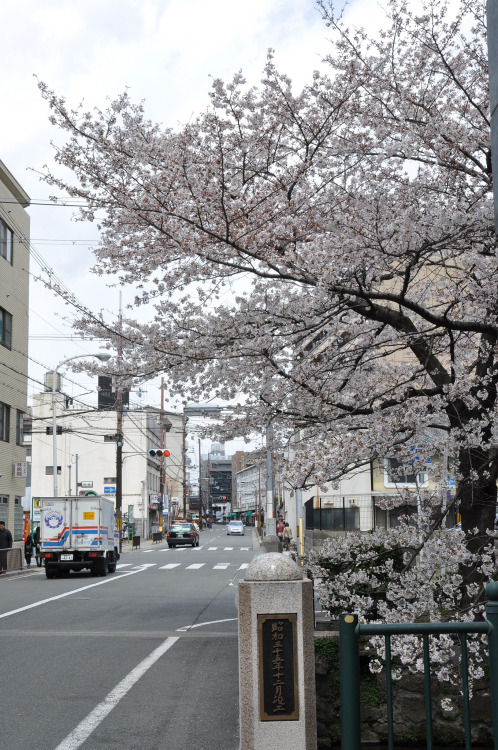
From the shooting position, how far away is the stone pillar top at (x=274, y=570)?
5605mm

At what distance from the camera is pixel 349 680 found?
4.00 metres

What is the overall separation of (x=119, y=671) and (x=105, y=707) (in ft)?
6.14

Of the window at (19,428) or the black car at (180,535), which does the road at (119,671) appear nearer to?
the window at (19,428)

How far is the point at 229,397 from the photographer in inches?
414

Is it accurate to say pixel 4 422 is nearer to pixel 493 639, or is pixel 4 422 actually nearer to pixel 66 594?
pixel 66 594

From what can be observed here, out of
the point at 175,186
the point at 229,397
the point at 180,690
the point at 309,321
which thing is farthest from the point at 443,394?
the point at 180,690

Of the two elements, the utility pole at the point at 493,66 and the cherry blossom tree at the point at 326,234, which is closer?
the utility pole at the point at 493,66

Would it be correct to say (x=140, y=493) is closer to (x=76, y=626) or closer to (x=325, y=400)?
(x=76, y=626)

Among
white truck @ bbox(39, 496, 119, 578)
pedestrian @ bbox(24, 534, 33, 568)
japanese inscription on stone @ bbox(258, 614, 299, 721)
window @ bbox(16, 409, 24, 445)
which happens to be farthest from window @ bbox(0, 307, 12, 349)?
japanese inscription on stone @ bbox(258, 614, 299, 721)

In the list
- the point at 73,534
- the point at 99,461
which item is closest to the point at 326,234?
the point at 73,534

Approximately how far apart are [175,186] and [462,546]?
15.1ft

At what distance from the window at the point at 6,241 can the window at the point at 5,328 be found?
2.41 meters

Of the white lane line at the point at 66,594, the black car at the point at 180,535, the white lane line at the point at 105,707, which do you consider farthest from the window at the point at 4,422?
the white lane line at the point at 105,707

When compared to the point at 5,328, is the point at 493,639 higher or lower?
lower
